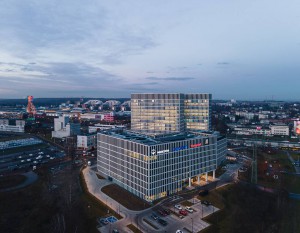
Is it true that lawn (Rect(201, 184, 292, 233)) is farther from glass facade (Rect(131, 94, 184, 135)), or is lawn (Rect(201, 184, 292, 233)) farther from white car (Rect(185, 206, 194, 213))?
glass facade (Rect(131, 94, 184, 135))

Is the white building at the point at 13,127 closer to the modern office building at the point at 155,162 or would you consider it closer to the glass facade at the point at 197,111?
the modern office building at the point at 155,162

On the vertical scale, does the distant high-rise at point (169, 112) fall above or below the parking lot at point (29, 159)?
above

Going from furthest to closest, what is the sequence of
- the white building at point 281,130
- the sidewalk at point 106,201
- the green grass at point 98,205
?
the white building at point 281,130 < the green grass at point 98,205 < the sidewalk at point 106,201

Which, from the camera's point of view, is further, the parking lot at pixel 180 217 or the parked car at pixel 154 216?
the parked car at pixel 154 216

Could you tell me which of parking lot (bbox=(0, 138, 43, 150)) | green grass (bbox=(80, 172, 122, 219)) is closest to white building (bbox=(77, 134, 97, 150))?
parking lot (bbox=(0, 138, 43, 150))

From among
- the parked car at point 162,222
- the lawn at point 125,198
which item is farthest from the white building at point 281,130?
the parked car at point 162,222

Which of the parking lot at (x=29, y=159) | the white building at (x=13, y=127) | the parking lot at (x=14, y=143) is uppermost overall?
the white building at (x=13, y=127)

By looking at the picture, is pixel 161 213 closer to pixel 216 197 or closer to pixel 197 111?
pixel 216 197
